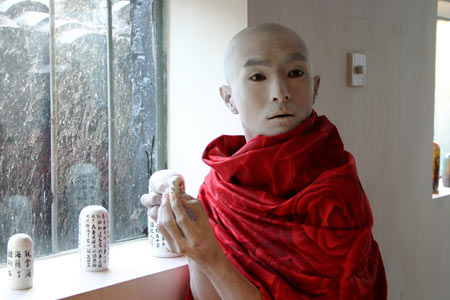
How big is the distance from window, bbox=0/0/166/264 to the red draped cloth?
0.36 metres

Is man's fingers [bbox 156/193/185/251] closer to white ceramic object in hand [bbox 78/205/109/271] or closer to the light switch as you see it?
white ceramic object in hand [bbox 78/205/109/271]

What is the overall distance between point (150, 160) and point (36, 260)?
38cm

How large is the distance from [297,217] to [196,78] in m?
0.51

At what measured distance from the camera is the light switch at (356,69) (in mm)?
1417

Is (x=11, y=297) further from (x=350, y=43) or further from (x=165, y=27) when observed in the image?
(x=350, y=43)

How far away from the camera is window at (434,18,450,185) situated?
2369mm

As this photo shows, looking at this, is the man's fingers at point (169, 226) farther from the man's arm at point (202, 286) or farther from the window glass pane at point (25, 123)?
the window glass pane at point (25, 123)

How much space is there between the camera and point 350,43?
1430 millimetres

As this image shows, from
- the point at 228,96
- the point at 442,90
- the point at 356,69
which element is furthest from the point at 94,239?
the point at 442,90

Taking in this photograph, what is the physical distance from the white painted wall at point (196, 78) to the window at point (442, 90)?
63.1 inches

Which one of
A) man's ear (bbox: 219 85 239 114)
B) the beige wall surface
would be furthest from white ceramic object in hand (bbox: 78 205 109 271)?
the beige wall surface

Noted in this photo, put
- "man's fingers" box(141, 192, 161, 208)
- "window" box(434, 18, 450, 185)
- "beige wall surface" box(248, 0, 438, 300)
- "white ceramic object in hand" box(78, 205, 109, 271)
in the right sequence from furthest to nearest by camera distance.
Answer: "window" box(434, 18, 450, 185) < "beige wall surface" box(248, 0, 438, 300) < "white ceramic object in hand" box(78, 205, 109, 271) < "man's fingers" box(141, 192, 161, 208)

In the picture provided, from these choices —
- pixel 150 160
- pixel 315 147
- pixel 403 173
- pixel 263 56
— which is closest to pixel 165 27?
pixel 150 160

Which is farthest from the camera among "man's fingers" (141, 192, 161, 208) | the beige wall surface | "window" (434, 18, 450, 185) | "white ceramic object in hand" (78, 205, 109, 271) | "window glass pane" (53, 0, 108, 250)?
"window" (434, 18, 450, 185)
